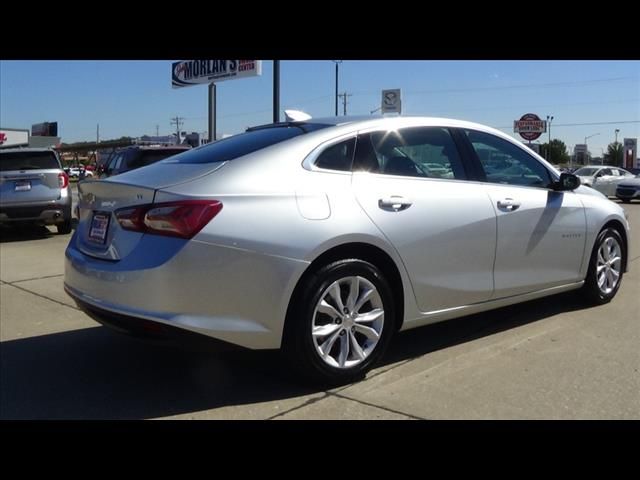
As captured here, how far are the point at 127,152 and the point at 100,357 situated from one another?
7.56m

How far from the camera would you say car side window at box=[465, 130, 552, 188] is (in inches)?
176

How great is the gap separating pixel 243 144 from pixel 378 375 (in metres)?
1.68

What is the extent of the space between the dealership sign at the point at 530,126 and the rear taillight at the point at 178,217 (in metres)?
16.7

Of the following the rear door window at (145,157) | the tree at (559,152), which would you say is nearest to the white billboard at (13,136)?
the rear door window at (145,157)

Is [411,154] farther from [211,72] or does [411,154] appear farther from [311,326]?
[211,72]

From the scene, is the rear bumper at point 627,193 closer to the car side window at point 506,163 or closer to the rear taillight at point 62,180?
the rear taillight at point 62,180

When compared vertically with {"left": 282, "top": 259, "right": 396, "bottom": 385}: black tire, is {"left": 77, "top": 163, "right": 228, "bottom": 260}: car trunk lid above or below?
above

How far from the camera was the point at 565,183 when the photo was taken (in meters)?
4.90

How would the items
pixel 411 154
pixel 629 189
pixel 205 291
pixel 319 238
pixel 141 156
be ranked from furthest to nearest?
pixel 629 189 → pixel 141 156 → pixel 411 154 → pixel 319 238 → pixel 205 291

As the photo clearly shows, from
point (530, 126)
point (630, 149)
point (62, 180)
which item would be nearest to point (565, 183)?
point (62, 180)

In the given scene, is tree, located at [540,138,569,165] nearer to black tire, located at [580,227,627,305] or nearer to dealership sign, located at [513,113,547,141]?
dealership sign, located at [513,113,547,141]

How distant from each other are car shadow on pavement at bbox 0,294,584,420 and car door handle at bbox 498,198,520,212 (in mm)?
953

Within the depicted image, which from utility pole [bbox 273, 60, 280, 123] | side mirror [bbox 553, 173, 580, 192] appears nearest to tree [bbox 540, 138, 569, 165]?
utility pole [bbox 273, 60, 280, 123]
